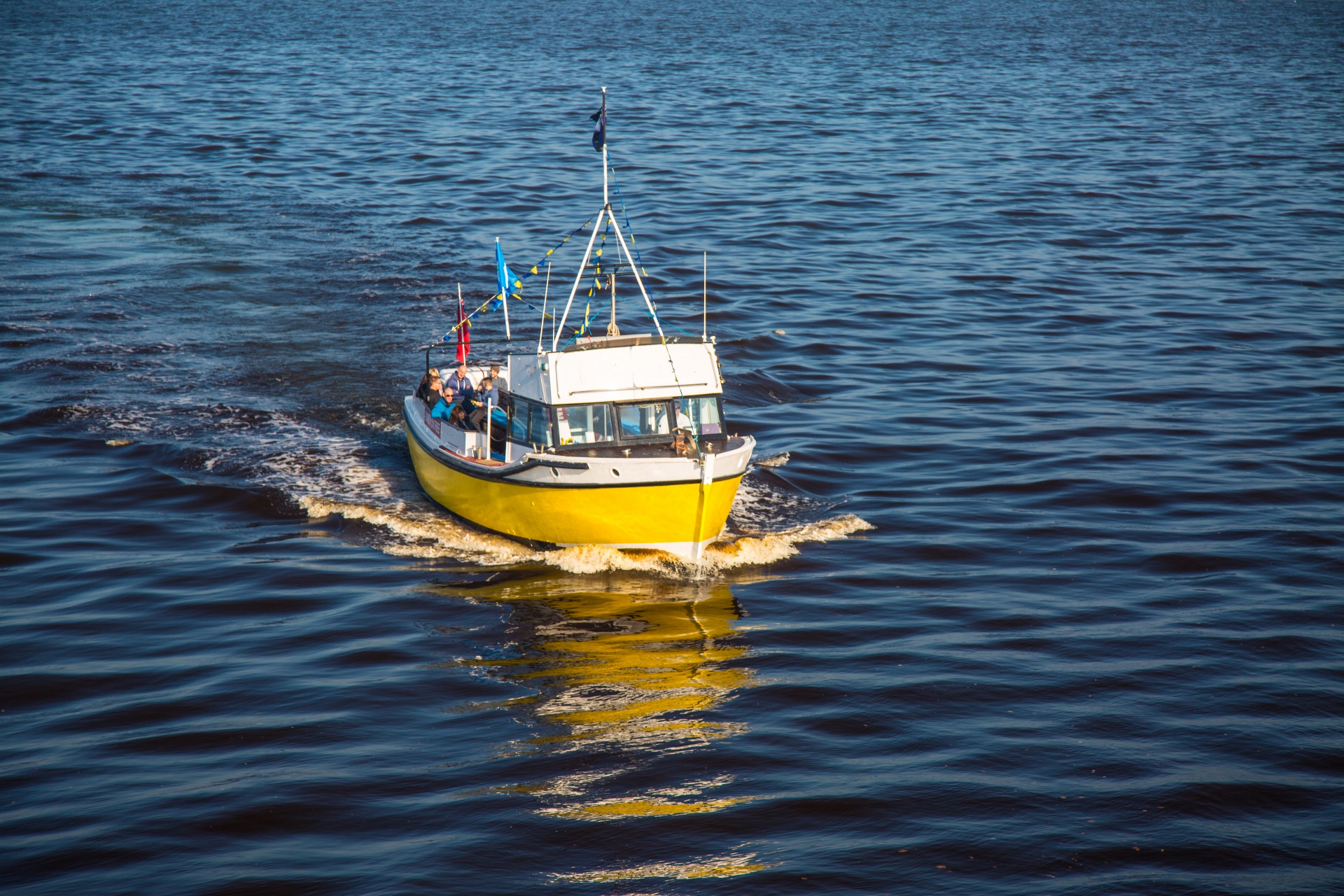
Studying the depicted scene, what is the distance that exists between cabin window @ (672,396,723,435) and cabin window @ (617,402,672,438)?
203mm

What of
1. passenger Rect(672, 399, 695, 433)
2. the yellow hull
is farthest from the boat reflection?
passenger Rect(672, 399, 695, 433)

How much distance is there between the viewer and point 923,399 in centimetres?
2553

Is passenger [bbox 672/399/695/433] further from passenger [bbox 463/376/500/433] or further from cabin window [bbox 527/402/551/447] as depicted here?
passenger [bbox 463/376/500/433]

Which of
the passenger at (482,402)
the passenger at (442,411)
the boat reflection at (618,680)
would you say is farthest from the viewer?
the passenger at (442,411)

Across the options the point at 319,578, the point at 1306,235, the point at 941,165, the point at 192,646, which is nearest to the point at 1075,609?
the point at 319,578

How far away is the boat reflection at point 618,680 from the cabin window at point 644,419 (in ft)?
7.21

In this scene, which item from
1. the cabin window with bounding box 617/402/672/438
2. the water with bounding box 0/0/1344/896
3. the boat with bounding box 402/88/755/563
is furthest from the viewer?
the cabin window with bounding box 617/402/672/438

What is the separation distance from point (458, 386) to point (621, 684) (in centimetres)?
828

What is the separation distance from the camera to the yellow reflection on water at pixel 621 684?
12.8 metres

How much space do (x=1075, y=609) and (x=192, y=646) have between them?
39.2ft

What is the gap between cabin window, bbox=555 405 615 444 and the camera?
18250 mm

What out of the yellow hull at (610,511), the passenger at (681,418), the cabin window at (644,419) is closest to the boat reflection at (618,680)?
the yellow hull at (610,511)

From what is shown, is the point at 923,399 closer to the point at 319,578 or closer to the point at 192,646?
the point at 319,578

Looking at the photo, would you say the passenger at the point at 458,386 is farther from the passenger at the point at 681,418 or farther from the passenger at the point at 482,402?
the passenger at the point at 681,418
